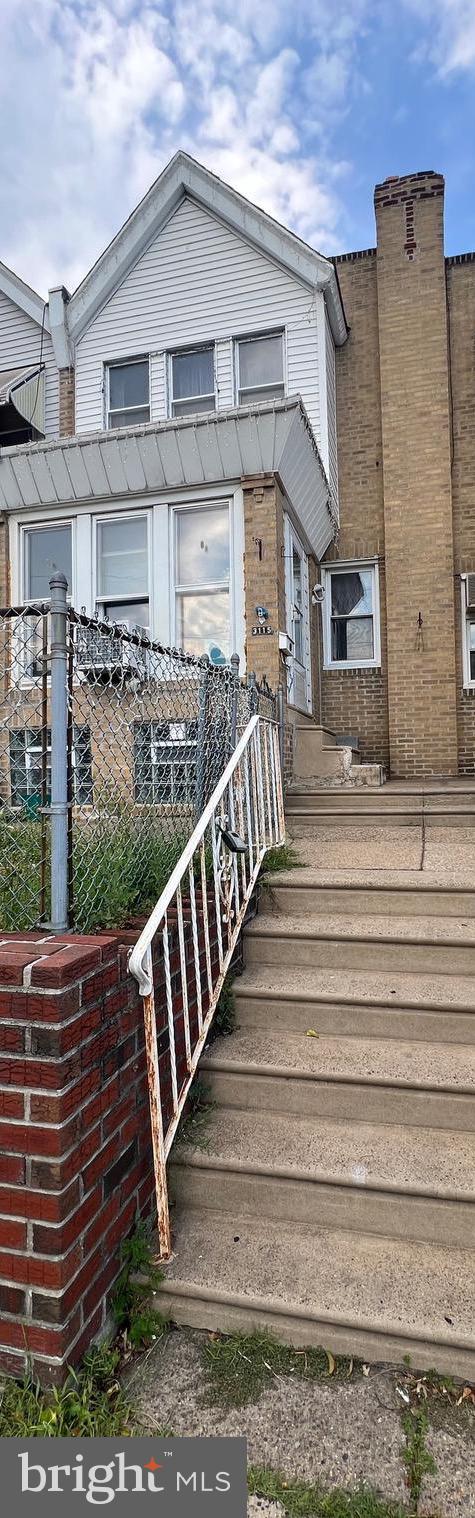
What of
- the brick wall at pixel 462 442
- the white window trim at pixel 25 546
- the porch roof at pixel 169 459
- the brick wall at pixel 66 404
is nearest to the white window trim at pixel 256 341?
the porch roof at pixel 169 459

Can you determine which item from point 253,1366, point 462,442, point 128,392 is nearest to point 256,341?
point 128,392

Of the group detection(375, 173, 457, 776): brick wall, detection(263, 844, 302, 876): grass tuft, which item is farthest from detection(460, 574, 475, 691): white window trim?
detection(263, 844, 302, 876): grass tuft

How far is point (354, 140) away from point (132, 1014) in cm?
1017

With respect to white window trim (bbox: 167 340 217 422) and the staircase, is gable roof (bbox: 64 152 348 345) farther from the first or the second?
the staircase

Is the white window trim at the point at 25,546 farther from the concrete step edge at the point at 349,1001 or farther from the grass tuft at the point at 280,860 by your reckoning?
the concrete step edge at the point at 349,1001

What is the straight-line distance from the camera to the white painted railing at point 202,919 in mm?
2219

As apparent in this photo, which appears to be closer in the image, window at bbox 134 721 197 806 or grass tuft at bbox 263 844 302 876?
→ window at bbox 134 721 197 806

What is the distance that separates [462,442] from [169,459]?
4.36 meters

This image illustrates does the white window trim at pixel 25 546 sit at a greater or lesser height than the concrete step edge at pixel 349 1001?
greater

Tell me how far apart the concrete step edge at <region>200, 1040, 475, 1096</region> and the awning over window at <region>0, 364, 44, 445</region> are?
352 inches

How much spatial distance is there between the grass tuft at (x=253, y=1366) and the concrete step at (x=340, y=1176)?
A: 1.25 feet

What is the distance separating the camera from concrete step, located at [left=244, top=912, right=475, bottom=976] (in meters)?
3.43

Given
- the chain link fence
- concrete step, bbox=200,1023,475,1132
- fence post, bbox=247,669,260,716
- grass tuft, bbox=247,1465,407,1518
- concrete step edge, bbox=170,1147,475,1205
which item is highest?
fence post, bbox=247,669,260,716

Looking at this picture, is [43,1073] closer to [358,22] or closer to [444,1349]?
[444,1349]
